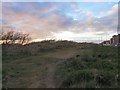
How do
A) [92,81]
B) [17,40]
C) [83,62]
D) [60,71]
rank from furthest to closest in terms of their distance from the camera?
[17,40]
[83,62]
[60,71]
[92,81]

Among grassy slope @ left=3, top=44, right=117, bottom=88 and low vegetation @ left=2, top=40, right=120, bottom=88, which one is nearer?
low vegetation @ left=2, top=40, right=120, bottom=88

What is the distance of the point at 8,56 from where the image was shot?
15414 mm

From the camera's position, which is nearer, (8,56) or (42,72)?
(42,72)

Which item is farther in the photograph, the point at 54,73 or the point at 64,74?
the point at 54,73

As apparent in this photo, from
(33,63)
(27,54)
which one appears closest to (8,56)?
(27,54)

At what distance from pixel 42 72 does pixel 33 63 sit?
2.24m

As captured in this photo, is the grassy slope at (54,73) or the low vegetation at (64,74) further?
the grassy slope at (54,73)

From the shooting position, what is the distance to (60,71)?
9906 mm

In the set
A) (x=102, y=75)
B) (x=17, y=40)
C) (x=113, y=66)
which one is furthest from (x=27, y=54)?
(x=17, y=40)

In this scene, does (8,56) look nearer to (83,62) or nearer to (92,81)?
(83,62)

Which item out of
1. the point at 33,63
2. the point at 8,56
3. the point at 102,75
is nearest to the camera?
the point at 102,75

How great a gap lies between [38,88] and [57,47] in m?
9.77

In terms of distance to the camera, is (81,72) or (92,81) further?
(81,72)

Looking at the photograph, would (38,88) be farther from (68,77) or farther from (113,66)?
(113,66)
